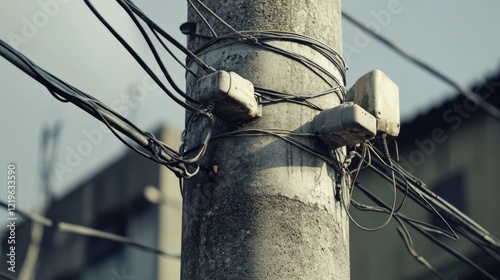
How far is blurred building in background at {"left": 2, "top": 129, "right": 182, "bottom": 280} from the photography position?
74.4ft

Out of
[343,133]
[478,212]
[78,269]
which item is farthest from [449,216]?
[78,269]

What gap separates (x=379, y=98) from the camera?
5770 mm

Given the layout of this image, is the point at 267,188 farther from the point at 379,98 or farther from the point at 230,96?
the point at 379,98

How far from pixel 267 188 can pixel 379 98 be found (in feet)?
2.78

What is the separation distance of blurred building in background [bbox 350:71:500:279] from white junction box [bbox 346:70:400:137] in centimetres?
1137

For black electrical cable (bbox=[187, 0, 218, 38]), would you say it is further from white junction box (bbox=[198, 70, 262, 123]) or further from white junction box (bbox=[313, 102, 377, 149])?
white junction box (bbox=[313, 102, 377, 149])

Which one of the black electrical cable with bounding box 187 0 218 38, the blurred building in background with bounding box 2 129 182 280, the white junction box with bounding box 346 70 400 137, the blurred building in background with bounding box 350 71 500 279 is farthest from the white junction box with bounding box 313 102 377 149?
the blurred building in background with bounding box 2 129 182 280

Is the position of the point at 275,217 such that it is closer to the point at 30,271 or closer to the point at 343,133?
the point at 343,133

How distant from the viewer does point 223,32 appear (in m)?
5.74

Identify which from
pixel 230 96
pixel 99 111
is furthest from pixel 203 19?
pixel 99 111

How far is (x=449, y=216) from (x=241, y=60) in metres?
2.64

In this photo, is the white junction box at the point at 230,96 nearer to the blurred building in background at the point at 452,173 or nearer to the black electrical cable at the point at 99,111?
the black electrical cable at the point at 99,111

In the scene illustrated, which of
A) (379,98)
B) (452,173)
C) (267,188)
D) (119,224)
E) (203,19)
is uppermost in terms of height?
(119,224)

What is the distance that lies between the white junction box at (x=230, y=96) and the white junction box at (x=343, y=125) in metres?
0.31
